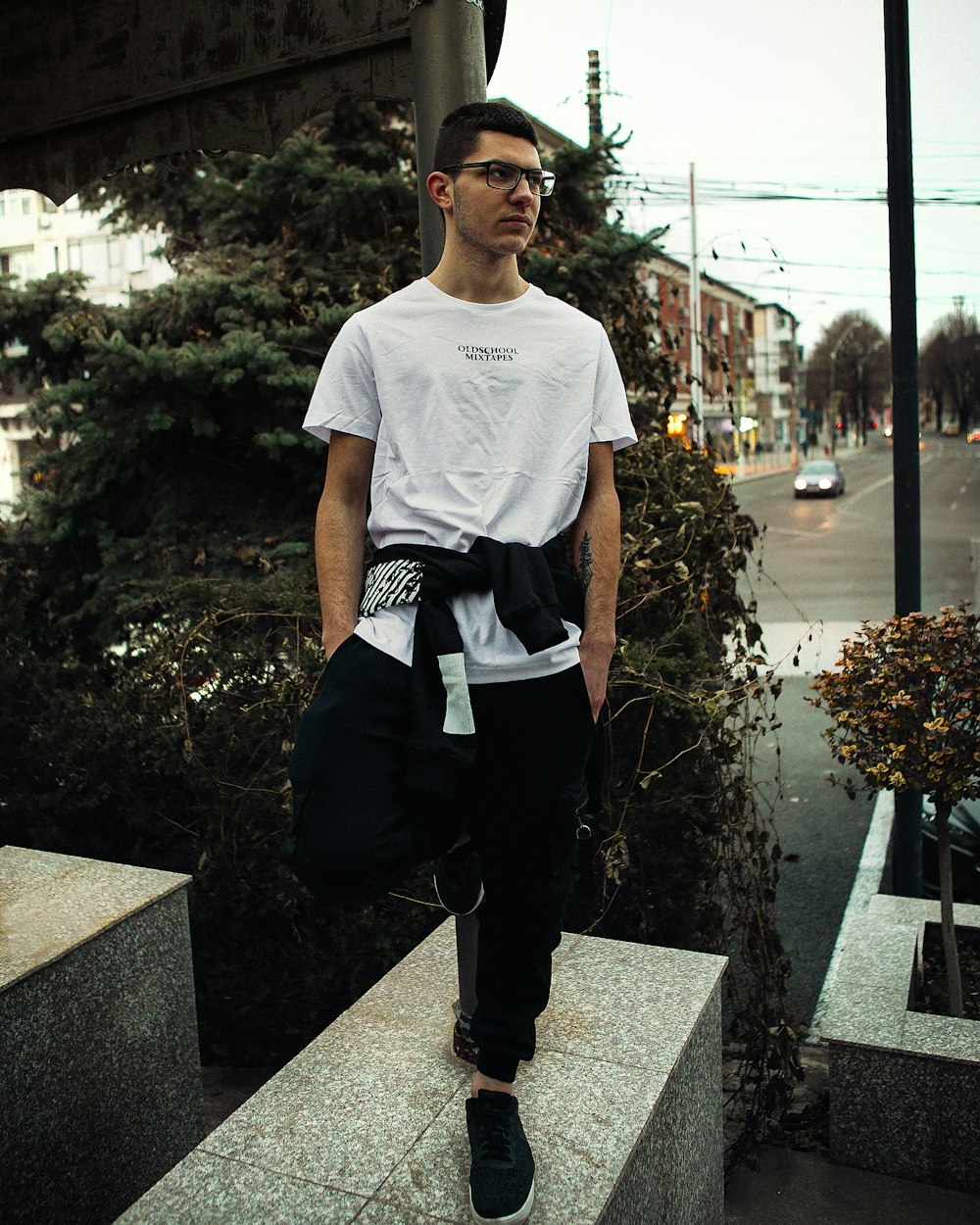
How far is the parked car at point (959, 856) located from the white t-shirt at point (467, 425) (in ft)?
13.3

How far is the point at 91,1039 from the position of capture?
2.75 m

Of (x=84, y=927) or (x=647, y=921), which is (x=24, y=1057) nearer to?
(x=84, y=927)

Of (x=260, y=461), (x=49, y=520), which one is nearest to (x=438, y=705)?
(x=260, y=461)

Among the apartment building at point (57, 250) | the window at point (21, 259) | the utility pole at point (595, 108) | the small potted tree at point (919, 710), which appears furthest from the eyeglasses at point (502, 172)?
the window at point (21, 259)

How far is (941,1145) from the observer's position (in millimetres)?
3420

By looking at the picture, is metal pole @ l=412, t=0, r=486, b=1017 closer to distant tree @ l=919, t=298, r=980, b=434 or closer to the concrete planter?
the concrete planter

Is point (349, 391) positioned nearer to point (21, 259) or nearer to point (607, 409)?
point (607, 409)

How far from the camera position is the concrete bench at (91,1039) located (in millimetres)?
2551

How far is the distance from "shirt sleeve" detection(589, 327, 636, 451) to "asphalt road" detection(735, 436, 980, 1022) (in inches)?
54.2

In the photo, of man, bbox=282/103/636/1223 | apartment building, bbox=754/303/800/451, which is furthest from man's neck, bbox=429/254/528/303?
apartment building, bbox=754/303/800/451

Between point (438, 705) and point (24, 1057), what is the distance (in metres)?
1.40

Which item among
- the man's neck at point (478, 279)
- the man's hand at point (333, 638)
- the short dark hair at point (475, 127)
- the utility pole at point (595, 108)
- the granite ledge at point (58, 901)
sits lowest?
the granite ledge at point (58, 901)

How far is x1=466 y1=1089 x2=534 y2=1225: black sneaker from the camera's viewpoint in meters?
1.98

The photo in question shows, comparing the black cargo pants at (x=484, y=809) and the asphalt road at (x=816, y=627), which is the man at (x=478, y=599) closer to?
the black cargo pants at (x=484, y=809)
